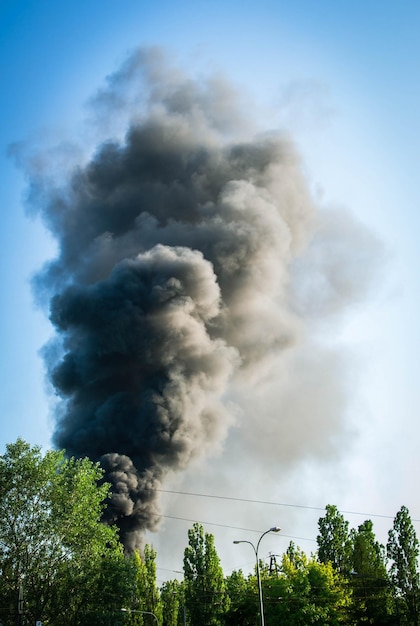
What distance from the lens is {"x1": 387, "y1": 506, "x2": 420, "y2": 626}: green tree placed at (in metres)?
47.7

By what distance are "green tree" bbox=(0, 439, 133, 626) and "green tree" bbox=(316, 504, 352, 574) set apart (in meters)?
20.9

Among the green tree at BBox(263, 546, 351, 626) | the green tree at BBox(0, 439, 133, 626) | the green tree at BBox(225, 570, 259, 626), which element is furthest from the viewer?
the green tree at BBox(225, 570, 259, 626)

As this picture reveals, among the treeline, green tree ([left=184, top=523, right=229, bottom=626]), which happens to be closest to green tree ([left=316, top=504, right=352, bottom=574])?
the treeline

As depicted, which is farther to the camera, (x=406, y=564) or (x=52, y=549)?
(x=406, y=564)

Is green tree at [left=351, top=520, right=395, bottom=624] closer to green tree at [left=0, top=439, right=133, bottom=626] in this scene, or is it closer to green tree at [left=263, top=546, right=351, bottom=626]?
green tree at [left=263, top=546, right=351, bottom=626]

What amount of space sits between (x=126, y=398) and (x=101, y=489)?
13.1 meters

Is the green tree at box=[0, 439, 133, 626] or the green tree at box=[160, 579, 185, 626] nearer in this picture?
the green tree at box=[0, 439, 133, 626]

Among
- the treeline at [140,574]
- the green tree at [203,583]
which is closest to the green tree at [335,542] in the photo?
the treeline at [140,574]

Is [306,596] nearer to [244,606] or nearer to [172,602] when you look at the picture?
[244,606]

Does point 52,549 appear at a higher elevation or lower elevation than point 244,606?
higher

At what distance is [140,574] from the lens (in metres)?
48.4

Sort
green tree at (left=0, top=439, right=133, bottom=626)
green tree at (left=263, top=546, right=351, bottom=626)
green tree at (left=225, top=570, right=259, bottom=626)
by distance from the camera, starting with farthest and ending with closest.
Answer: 1. green tree at (left=225, top=570, right=259, bottom=626)
2. green tree at (left=263, top=546, right=351, bottom=626)
3. green tree at (left=0, top=439, right=133, bottom=626)

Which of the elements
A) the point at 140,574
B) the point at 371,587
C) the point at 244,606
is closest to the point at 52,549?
the point at 140,574

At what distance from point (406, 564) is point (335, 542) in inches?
235
